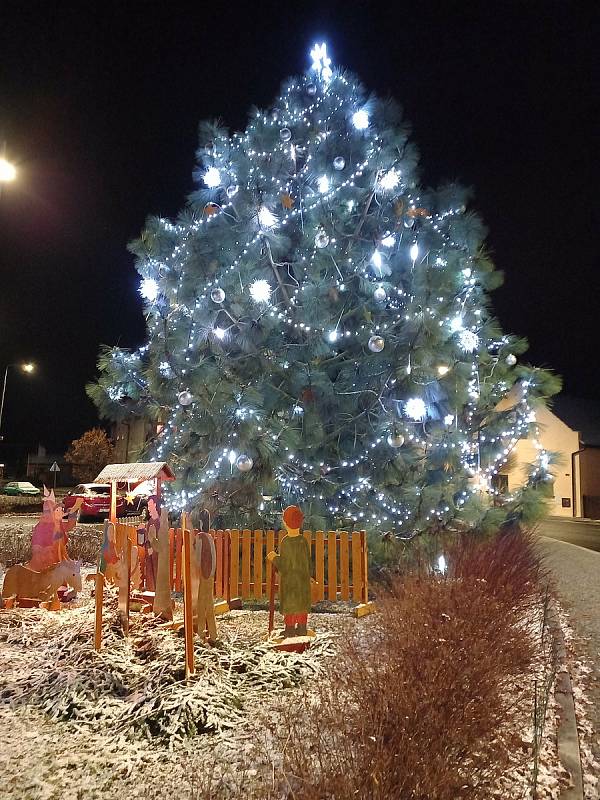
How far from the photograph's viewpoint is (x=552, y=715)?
4.77 meters

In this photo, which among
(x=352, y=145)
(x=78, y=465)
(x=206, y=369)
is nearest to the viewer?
(x=206, y=369)

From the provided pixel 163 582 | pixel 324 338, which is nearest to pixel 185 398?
pixel 324 338

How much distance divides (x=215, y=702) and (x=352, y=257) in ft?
23.3

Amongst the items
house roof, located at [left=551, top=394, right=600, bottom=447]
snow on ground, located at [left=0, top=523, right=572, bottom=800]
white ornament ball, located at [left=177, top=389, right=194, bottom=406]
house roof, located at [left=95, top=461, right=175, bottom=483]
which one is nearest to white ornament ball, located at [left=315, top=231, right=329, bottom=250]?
white ornament ball, located at [left=177, top=389, right=194, bottom=406]

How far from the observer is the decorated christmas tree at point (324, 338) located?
9250 mm

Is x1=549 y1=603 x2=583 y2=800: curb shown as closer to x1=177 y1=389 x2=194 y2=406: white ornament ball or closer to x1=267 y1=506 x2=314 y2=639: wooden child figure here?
x1=267 y1=506 x2=314 y2=639: wooden child figure

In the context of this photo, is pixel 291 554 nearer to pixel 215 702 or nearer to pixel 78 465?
pixel 215 702

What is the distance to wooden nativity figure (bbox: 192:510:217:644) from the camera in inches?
242

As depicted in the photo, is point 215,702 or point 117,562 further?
point 117,562

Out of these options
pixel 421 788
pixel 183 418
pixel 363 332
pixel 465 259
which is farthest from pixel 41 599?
pixel 465 259

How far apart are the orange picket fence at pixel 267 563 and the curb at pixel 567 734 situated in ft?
9.52

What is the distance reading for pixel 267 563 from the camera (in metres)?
8.58

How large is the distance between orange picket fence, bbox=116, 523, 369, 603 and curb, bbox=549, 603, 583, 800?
2.90m

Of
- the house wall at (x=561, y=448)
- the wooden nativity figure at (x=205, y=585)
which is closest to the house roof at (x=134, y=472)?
the wooden nativity figure at (x=205, y=585)
